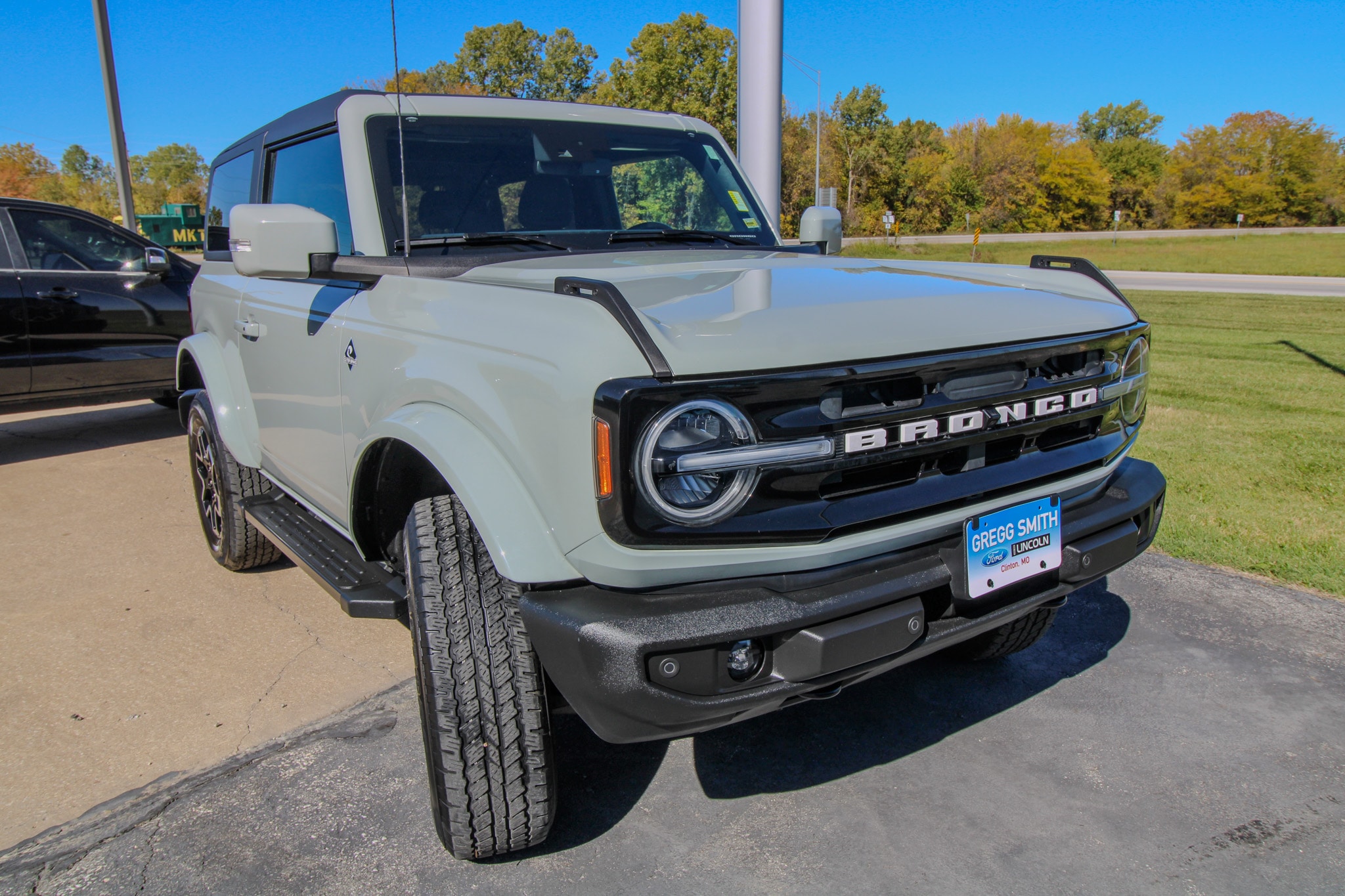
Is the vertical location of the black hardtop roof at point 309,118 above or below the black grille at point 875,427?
above

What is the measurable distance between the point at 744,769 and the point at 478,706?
96cm

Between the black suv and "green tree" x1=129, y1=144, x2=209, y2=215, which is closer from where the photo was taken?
the black suv

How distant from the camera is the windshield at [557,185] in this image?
2926 millimetres

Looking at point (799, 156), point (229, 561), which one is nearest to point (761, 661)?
point (229, 561)

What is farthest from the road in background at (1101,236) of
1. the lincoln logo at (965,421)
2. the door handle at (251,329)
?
the lincoln logo at (965,421)

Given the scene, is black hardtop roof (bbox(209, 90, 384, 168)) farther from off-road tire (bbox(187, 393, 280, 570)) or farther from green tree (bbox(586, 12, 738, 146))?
green tree (bbox(586, 12, 738, 146))

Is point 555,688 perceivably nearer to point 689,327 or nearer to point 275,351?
point 689,327

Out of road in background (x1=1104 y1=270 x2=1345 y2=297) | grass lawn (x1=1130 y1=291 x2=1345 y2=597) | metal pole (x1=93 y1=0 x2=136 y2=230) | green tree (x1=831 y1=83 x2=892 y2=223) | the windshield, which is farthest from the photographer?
green tree (x1=831 y1=83 x2=892 y2=223)

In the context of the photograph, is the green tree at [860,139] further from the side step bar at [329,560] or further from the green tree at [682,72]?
the side step bar at [329,560]

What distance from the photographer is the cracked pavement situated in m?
2.70

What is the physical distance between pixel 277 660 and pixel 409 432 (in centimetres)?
166

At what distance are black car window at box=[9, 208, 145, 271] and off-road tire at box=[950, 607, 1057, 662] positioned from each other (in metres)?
6.55

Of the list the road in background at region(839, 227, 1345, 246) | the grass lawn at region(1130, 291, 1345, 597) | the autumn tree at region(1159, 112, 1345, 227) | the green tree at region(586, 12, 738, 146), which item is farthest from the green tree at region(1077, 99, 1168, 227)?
the grass lawn at region(1130, 291, 1345, 597)

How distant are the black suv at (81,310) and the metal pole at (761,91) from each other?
442 cm
